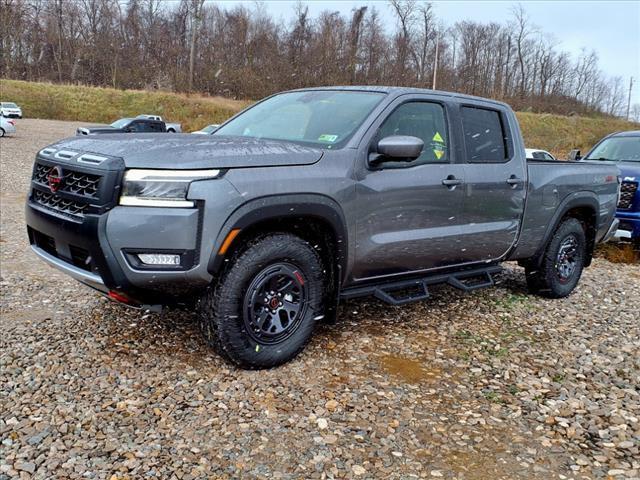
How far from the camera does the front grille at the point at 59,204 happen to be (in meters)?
3.19

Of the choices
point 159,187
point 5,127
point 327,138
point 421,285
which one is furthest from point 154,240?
point 5,127

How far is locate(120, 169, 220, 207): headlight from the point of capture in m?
3.02

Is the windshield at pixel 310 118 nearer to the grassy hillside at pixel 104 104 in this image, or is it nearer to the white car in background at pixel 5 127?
the white car in background at pixel 5 127

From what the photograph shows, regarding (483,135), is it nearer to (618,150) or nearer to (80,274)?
(80,274)

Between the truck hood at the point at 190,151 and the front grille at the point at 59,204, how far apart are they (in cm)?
31

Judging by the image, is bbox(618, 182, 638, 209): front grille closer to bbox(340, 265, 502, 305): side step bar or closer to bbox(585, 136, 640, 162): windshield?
bbox(585, 136, 640, 162): windshield

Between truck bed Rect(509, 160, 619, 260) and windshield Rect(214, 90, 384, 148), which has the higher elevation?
windshield Rect(214, 90, 384, 148)

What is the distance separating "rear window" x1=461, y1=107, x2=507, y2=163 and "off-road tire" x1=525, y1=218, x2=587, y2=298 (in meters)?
1.20

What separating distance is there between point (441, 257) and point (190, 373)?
6.94 ft

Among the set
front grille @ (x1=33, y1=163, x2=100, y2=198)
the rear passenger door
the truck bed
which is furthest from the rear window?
front grille @ (x1=33, y1=163, x2=100, y2=198)

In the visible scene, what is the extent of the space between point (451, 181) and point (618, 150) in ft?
21.0

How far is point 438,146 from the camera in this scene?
4.36 meters

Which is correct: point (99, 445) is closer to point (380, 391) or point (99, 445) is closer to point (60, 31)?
point (380, 391)

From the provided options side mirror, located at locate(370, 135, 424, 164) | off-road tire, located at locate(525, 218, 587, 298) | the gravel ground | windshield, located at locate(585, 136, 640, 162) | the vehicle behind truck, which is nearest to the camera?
the gravel ground
